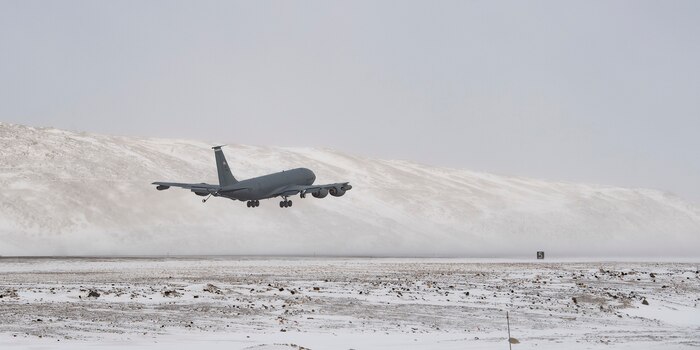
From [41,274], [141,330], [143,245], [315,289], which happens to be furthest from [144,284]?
[143,245]

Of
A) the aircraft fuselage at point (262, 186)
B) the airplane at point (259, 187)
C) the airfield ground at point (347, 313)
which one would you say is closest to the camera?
the airfield ground at point (347, 313)

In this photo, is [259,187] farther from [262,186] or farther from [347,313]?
[347,313]

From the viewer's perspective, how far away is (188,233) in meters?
195

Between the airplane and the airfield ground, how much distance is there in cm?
5137

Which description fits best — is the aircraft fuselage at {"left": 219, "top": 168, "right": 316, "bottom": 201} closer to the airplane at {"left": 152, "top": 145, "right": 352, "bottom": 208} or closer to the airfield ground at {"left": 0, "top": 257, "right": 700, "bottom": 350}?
the airplane at {"left": 152, "top": 145, "right": 352, "bottom": 208}

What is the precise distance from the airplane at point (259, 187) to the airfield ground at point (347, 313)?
51371 millimetres

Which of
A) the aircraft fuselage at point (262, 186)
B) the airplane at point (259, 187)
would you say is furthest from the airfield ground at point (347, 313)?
the aircraft fuselage at point (262, 186)

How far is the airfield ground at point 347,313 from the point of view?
26312 millimetres

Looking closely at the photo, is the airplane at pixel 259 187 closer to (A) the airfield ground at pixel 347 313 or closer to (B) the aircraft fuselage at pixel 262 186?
(B) the aircraft fuselage at pixel 262 186

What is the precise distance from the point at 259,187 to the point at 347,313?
74687 millimetres

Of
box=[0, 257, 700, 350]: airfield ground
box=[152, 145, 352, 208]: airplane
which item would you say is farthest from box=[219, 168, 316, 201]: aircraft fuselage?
box=[0, 257, 700, 350]: airfield ground

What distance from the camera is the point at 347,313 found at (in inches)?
1344

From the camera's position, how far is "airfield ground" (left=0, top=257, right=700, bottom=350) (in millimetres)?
26312

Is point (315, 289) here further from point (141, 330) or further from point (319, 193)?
point (319, 193)
